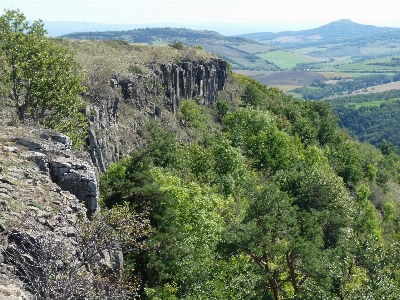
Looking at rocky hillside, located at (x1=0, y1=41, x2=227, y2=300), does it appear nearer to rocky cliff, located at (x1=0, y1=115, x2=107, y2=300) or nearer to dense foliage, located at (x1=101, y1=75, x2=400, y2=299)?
rocky cliff, located at (x1=0, y1=115, x2=107, y2=300)

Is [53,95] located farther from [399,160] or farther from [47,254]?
[399,160]

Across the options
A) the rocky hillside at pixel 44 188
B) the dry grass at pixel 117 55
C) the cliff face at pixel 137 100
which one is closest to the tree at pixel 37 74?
the rocky hillside at pixel 44 188

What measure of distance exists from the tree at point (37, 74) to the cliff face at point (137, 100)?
754 centimetres

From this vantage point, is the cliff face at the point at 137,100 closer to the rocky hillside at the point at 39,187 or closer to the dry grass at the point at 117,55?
the dry grass at the point at 117,55

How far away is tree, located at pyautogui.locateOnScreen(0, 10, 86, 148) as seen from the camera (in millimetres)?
27938

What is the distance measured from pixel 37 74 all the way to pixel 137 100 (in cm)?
2912

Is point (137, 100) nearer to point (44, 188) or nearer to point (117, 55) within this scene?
point (117, 55)

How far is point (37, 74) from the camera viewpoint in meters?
28.1

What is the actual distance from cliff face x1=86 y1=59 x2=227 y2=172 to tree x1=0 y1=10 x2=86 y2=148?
7.54 meters

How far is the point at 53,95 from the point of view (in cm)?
2928

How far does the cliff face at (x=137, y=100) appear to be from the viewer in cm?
4133

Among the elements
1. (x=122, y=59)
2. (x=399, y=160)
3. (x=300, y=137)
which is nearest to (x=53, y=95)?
(x=122, y=59)

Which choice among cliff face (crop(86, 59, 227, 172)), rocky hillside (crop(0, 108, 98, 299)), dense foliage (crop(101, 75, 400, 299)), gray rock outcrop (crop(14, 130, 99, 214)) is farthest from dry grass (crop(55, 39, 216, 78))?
gray rock outcrop (crop(14, 130, 99, 214))

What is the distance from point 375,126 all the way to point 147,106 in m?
167
